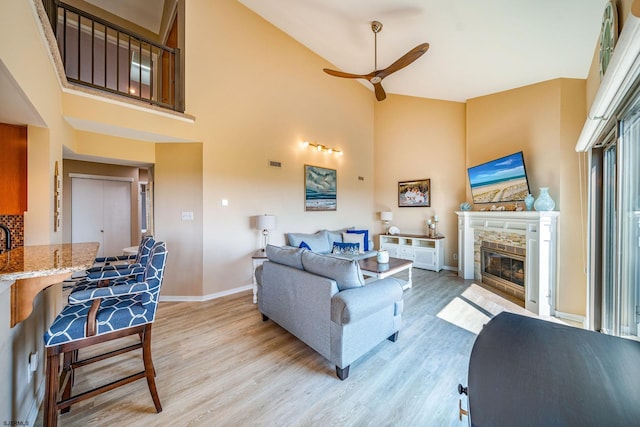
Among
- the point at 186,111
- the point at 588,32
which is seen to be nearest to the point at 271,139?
the point at 186,111

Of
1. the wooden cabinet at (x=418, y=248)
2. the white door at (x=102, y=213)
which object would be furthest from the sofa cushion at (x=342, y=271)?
the white door at (x=102, y=213)

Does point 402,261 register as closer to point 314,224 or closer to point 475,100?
point 314,224

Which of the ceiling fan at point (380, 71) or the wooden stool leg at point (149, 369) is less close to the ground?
the ceiling fan at point (380, 71)

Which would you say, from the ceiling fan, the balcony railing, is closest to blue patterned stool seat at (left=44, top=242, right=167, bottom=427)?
the balcony railing

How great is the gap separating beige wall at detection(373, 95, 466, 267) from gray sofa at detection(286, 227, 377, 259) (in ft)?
4.31

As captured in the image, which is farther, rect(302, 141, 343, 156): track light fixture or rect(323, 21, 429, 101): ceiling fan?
rect(302, 141, 343, 156): track light fixture

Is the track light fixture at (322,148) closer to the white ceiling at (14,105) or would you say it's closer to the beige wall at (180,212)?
the beige wall at (180,212)

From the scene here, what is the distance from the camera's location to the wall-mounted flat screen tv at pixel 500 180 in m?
3.67

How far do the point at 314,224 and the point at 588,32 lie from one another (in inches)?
167

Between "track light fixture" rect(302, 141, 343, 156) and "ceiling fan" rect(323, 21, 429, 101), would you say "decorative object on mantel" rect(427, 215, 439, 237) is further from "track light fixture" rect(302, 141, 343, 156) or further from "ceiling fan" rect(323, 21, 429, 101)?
"ceiling fan" rect(323, 21, 429, 101)

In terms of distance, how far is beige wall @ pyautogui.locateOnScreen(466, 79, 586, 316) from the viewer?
2.99 metres

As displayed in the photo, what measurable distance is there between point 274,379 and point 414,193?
4.83 m

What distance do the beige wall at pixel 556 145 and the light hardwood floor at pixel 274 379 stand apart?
1.28m

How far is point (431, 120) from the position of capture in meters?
5.32
